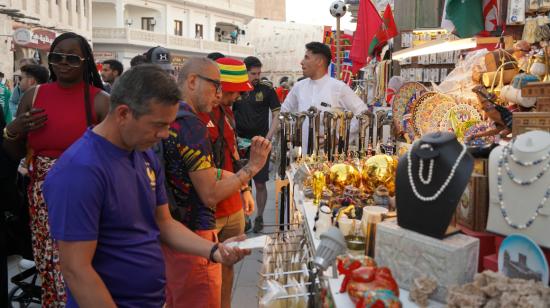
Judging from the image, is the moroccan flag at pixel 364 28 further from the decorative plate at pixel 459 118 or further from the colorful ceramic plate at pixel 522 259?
the colorful ceramic plate at pixel 522 259

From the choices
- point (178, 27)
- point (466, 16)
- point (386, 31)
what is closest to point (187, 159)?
point (466, 16)

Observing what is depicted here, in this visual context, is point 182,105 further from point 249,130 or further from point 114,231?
point 249,130

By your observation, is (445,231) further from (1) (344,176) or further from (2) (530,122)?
(1) (344,176)

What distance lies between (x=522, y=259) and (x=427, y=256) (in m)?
→ 0.25

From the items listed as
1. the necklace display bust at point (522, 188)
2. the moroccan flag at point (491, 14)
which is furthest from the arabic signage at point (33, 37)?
the necklace display bust at point (522, 188)

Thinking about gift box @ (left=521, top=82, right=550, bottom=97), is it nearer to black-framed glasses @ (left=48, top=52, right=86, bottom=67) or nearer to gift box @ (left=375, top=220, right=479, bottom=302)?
→ gift box @ (left=375, top=220, right=479, bottom=302)

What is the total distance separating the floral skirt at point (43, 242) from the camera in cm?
242

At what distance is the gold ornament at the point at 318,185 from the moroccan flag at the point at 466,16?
7.03 ft

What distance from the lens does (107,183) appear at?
151cm

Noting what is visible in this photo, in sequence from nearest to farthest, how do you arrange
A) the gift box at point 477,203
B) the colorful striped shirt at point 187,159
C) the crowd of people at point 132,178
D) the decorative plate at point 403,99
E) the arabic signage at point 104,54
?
1. the crowd of people at point 132,178
2. the gift box at point 477,203
3. the colorful striped shirt at point 187,159
4. the decorative plate at point 403,99
5. the arabic signage at point 104,54

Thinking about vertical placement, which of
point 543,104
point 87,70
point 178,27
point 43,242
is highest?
point 178,27

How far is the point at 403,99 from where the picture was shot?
A: 12.0 feet

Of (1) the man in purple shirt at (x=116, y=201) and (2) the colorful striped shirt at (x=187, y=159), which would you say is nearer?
(1) the man in purple shirt at (x=116, y=201)

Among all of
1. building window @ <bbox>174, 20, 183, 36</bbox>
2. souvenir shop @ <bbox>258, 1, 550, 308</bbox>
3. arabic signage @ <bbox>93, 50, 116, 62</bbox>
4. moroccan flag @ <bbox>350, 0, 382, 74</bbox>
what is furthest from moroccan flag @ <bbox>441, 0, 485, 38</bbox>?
building window @ <bbox>174, 20, 183, 36</bbox>
